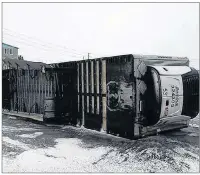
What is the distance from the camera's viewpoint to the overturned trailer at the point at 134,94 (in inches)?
289

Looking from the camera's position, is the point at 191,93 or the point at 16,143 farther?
the point at 191,93

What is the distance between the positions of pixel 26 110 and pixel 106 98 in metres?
5.05

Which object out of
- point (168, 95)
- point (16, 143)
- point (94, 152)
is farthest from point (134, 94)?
point (16, 143)

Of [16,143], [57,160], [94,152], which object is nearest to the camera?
[57,160]

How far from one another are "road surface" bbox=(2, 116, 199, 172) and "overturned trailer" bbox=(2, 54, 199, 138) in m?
0.46

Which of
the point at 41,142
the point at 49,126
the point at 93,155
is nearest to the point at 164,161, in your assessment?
the point at 93,155

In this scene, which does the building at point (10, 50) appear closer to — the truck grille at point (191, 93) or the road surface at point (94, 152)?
the road surface at point (94, 152)

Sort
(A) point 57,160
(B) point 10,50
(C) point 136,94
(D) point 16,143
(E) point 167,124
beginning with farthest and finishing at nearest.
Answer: (B) point 10,50
(E) point 167,124
(D) point 16,143
(C) point 136,94
(A) point 57,160

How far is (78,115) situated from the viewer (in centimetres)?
953

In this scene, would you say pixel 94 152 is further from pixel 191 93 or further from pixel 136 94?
pixel 191 93

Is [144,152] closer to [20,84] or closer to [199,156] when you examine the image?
[199,156]

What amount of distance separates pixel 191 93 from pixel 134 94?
6.74 feet

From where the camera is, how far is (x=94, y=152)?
21.7ft

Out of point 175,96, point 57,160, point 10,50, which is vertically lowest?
point 57,160
